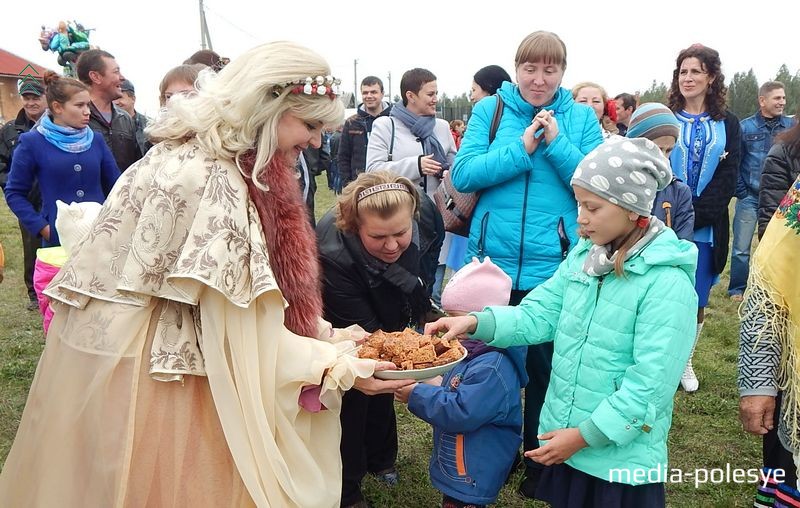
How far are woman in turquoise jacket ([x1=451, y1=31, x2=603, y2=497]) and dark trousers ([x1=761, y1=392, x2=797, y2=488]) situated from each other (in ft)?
3.51

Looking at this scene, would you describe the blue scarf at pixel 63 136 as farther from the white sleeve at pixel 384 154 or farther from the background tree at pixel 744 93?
the background tree at pixel 744 93

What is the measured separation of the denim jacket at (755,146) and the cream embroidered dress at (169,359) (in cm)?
678

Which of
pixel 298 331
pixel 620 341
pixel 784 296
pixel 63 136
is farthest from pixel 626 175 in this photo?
pixel 63 136

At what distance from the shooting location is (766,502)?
2918mm

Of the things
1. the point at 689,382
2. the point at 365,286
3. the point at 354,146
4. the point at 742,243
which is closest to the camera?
the point at 365,286

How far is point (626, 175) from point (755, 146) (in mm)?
6685

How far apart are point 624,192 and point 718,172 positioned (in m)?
2.76

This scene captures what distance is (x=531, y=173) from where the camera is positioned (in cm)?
340

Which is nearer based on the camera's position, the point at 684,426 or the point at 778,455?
the point at 778,455

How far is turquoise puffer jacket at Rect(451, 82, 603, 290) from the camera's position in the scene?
3334mm

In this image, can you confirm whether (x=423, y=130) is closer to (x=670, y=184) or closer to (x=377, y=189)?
(x=670, y=184)

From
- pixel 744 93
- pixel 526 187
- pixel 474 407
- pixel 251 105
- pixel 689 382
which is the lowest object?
pixel 689 382

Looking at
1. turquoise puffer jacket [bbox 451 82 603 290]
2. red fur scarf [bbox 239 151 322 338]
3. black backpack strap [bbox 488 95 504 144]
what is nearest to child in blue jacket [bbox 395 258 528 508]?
turquoise puffer jacket [bbox 451 82 603 290]

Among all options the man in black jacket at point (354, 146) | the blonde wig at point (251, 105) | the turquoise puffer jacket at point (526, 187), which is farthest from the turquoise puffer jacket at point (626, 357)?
the man in black jacket at point (354, 146)
